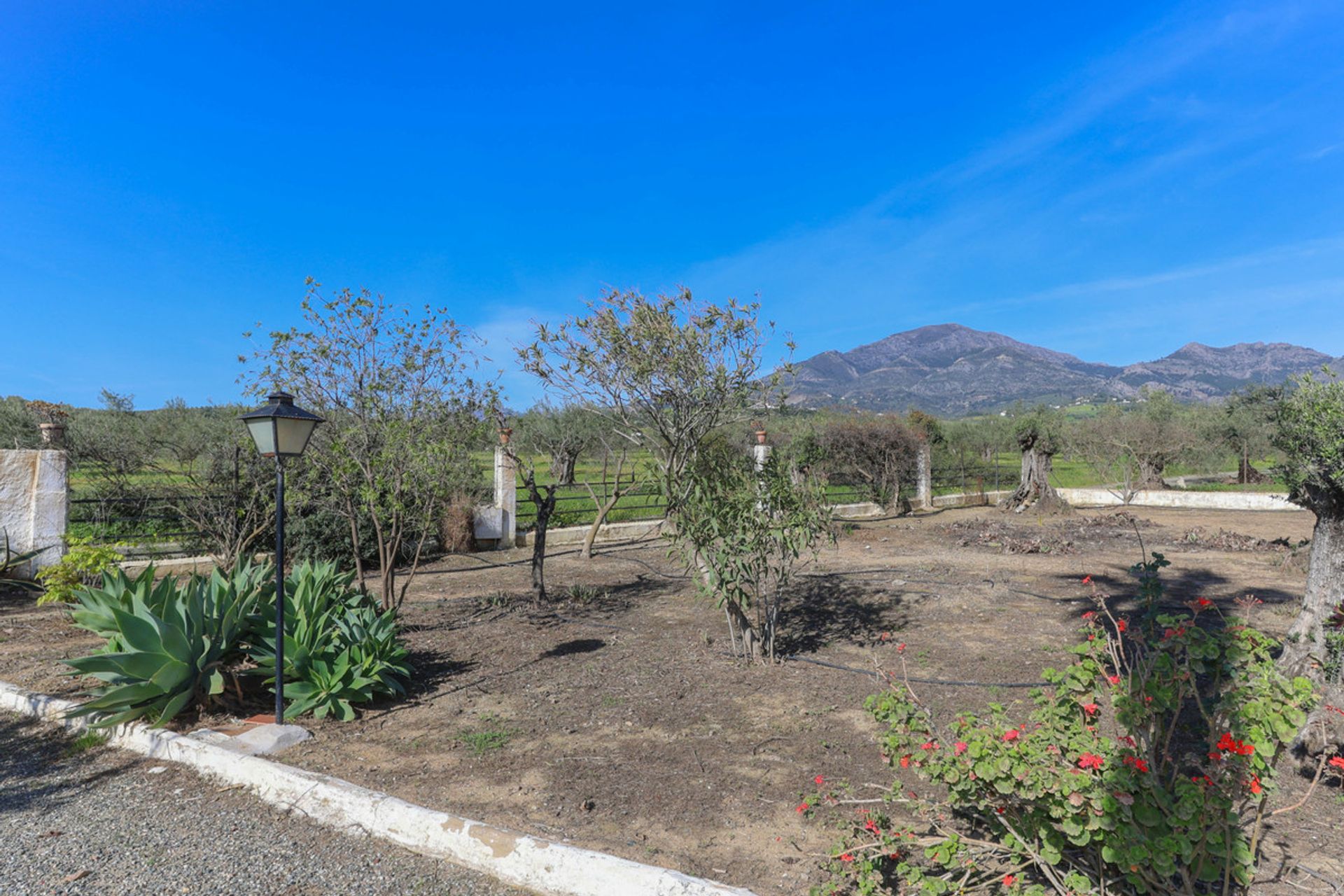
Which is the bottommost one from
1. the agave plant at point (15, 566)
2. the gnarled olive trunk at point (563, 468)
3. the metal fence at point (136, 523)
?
the agave plant at point (15, 566)

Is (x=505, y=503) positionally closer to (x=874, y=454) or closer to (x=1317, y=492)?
(x=874, y=454)

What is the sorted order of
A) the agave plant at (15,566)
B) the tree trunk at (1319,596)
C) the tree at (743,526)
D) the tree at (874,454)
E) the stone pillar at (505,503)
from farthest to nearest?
the tree at (874,454)
the stone pillar at (505,503)
the agave plant at (15,566)
the tree at (743,526)
the tree trunk at (1319,596)

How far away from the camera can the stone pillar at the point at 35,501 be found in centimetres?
950

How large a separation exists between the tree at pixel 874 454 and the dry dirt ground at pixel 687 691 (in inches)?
309

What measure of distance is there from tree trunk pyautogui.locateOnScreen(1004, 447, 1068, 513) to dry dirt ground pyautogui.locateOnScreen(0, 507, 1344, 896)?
6.75 meters

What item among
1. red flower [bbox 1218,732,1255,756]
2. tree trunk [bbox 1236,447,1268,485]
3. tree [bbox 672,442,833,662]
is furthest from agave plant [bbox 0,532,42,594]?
tree trunk [bbox 1236,447,1268,485]

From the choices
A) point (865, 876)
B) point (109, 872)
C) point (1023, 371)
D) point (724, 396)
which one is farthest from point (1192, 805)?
point (1023, 371)

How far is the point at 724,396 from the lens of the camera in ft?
24.9

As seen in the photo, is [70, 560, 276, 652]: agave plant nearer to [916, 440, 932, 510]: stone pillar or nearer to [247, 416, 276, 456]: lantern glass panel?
[247, 416, 276, 456]: lantern glass panel

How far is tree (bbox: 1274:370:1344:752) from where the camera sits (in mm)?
4301

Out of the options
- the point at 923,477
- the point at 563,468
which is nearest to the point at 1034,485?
the point at 923,477

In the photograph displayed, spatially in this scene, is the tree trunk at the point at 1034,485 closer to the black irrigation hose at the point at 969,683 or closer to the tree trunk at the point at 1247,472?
the tree trunk at the point at 1247,472

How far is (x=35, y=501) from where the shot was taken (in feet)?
31.5

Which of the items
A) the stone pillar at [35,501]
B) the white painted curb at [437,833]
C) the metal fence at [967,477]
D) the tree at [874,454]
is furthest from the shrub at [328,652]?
the metal fence at [967,477]
